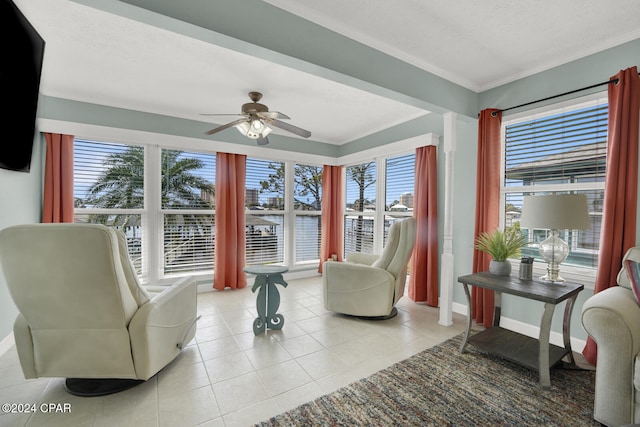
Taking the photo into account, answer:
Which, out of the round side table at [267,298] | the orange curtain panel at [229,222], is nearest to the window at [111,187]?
the orange curtain panel at [229,222]

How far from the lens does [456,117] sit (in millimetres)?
3037

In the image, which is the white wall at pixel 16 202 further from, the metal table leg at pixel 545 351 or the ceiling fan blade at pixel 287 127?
the metal table leg at pixel 545 351

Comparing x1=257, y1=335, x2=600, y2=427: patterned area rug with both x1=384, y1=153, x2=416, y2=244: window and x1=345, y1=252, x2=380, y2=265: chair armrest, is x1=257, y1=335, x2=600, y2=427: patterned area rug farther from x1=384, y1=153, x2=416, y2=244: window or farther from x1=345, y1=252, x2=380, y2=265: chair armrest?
x1=384, y1=153, x2=416, y2=244: window

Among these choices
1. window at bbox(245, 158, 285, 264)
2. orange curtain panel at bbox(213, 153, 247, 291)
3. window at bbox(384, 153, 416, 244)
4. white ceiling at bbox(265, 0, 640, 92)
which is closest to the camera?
white ceiling at bbox(265, 0, 640, 92)

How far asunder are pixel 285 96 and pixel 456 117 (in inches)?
73.5

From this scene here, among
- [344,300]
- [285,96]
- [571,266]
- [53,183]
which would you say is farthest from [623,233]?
[53,183]

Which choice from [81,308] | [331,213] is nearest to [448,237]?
[331,213]

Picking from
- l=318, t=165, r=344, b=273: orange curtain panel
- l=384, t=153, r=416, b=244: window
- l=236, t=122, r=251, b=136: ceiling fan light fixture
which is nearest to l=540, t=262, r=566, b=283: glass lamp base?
l=384, t=153, r=416, b=244: window

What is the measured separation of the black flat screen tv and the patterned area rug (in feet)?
8.00

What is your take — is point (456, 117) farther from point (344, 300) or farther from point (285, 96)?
point (344, 300)

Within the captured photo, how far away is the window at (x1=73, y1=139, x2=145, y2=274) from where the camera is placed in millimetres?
3570

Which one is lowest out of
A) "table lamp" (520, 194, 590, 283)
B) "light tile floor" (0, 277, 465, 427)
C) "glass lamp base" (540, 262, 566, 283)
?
"light tile floor" (0, 277, 465, 427)

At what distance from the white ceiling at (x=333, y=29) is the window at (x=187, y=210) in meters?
0.89

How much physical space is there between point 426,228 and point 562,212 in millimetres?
1687
